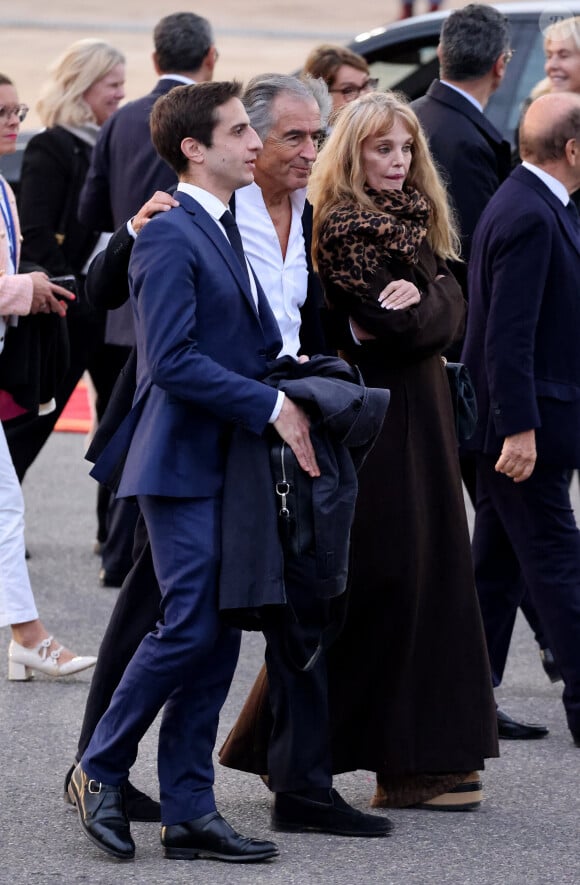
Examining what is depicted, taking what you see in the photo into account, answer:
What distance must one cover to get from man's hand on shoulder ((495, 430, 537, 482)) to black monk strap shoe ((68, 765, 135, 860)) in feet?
4.93

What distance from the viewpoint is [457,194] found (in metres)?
5.78

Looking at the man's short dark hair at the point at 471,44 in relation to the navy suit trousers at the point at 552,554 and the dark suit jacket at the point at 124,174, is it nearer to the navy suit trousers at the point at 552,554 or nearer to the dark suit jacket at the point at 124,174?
the dark suit jacket at the point at 124,174

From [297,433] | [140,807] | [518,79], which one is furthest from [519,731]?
[518,79]

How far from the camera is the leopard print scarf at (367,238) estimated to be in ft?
14.2

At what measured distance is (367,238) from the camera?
4.35m

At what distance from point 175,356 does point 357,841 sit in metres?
1.27

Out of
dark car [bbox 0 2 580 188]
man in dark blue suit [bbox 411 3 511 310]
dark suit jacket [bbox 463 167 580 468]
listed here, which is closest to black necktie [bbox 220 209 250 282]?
dark suit jacket [bbox 463 167 580 468]

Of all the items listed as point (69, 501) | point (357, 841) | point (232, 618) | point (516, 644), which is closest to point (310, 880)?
point (357, 841)

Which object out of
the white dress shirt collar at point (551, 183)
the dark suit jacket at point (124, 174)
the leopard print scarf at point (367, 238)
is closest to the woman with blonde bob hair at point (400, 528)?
the leopard print scarf at point (367, 238)

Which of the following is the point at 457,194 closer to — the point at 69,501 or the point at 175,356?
the point at 175,356

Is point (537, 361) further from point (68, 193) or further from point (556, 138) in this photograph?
point (68, 193)

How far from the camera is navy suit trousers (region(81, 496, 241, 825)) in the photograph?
154 inches

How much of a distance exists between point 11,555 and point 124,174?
A: 1.68 metres

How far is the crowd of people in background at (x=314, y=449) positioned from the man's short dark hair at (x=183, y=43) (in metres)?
1.23
